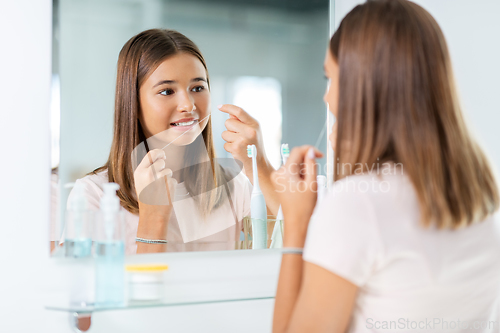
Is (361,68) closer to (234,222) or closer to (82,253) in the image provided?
(234,222)

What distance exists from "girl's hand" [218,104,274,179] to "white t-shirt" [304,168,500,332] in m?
0.52

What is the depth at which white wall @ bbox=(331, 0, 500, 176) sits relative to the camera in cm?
125

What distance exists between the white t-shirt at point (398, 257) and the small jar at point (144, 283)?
392mm

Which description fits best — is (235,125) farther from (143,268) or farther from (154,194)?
(143,268)

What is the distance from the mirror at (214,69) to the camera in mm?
937

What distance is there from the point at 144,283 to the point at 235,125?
1.39 feet

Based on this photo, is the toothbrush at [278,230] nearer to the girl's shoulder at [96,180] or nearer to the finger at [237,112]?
the finger at [237,112]

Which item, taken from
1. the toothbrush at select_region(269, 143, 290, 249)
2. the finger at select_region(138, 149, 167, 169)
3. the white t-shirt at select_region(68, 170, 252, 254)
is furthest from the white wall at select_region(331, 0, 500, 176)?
the finger at select_region(138, 149, 167, 169)

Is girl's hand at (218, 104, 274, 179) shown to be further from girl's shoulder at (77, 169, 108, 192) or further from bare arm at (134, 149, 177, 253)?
girl's shoulder at (77, 169, 108, 192)

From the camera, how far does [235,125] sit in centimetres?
108

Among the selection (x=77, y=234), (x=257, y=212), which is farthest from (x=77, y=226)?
(x=257, y=212)

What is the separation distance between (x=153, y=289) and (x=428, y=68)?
0.61m

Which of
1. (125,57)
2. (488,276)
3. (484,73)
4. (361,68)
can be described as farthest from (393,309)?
(484,73)

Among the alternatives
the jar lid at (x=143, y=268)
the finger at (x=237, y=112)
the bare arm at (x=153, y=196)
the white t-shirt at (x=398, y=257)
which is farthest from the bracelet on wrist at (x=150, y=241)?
the white t-shirt at (x=398, y=257)
